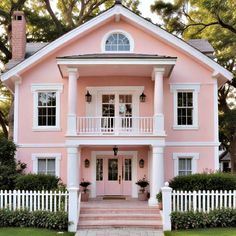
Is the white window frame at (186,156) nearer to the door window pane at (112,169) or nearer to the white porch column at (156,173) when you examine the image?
the white porch column at (156,173)

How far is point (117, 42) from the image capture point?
2306 cm

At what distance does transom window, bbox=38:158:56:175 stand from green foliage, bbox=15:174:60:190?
3.96 m

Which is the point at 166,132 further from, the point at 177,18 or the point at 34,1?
the point at 34,1

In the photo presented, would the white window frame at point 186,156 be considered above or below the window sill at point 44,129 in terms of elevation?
below

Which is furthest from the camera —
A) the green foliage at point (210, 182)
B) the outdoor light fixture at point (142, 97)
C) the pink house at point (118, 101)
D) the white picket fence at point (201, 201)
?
the outdoor light fixture at point (142, 97)

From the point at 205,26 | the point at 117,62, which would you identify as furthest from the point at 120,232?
the point at 205,26

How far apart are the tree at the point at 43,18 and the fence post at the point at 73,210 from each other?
56.1ft

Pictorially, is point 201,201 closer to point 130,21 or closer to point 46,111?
point 46,111

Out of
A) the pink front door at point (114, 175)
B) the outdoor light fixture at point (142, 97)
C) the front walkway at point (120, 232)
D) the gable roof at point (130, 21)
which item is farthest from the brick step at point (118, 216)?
the gable roof at point (130, 21)

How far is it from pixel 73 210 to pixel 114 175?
24.9 feet

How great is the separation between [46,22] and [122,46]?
13.8m

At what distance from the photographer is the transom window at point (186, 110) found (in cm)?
2300

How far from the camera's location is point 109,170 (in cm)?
2372

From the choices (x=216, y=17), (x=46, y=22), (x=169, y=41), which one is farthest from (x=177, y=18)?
(x=169, y=41)
